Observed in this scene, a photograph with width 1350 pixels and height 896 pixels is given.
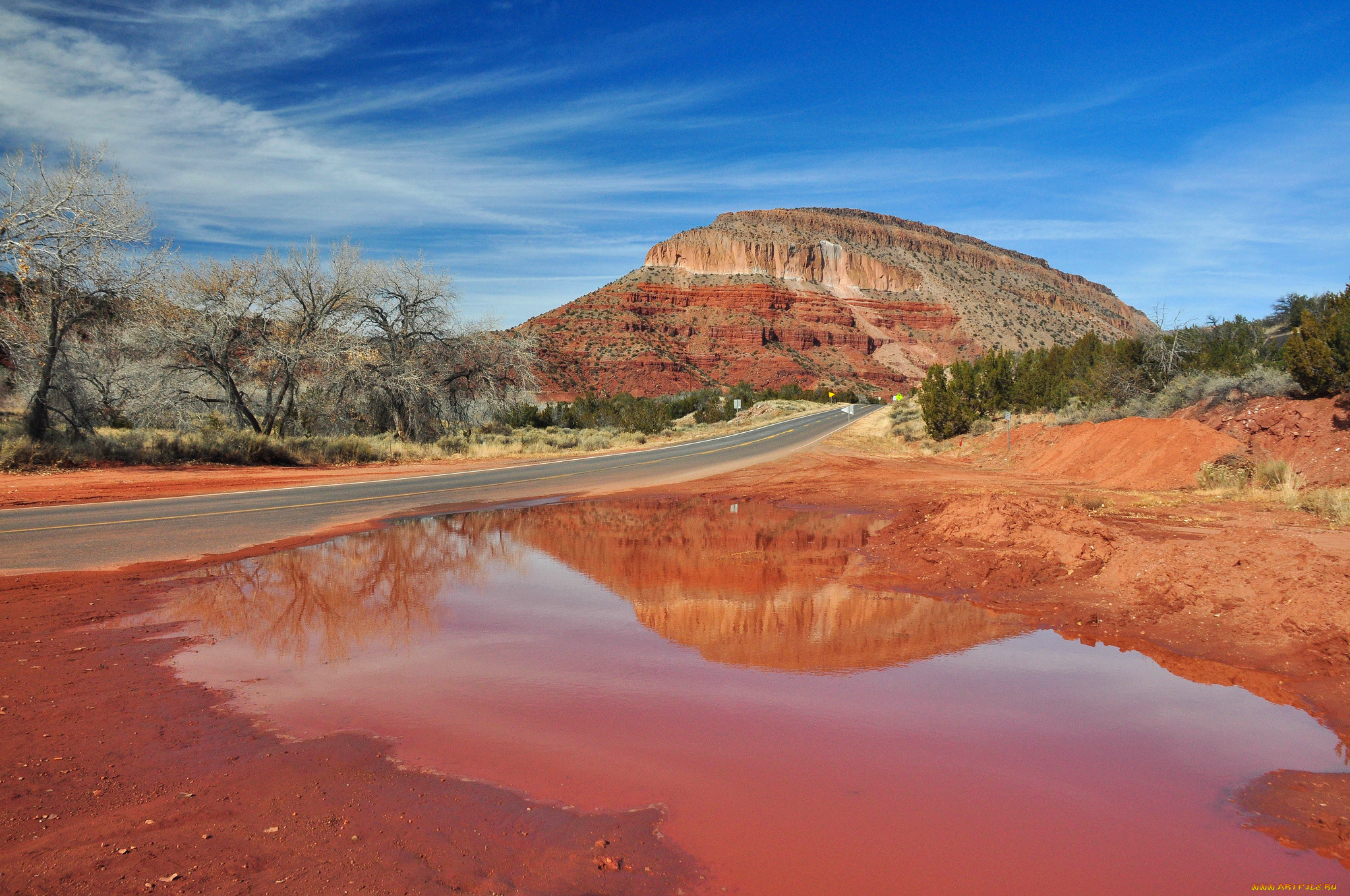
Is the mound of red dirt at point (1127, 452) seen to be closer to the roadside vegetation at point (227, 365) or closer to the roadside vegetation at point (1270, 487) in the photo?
the roadside vegetation at point (1270, 487)

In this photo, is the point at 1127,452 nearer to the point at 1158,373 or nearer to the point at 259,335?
the point at 1158,373

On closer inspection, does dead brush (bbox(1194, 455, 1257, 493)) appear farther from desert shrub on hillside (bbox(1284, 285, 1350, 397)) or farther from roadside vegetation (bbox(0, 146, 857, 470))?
roadside vegetation (bbox(0, 146, 857, 470))

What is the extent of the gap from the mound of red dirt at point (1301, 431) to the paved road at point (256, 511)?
14.2 metres

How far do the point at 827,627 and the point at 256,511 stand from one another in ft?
39.6

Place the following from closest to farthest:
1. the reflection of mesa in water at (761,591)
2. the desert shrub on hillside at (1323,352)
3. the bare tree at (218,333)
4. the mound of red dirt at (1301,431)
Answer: the reflection of mesa in water at (761,591), the mound of red dirt at (1301,431), the desert shrub on hillside at (1323,352), the bare tree at (218,333)

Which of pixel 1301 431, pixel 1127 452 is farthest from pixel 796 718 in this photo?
pixel 1127 452

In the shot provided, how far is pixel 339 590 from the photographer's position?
888cm

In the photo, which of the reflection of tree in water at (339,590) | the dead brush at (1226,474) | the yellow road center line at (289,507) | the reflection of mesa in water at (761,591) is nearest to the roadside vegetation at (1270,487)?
the dead brush at (1226,474)

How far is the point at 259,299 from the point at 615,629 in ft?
78.0

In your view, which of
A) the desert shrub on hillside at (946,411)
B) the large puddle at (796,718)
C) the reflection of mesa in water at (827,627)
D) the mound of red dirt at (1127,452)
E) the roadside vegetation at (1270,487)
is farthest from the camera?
the desert shrub on hillside at (946,411)

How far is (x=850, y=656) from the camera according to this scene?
675 centimetres

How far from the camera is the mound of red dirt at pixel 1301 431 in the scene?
1489cm

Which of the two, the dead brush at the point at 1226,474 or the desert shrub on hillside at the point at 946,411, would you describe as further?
the desert shrub on hillside at the point at 946,411

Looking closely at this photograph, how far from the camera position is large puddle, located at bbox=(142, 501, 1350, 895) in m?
3.78
